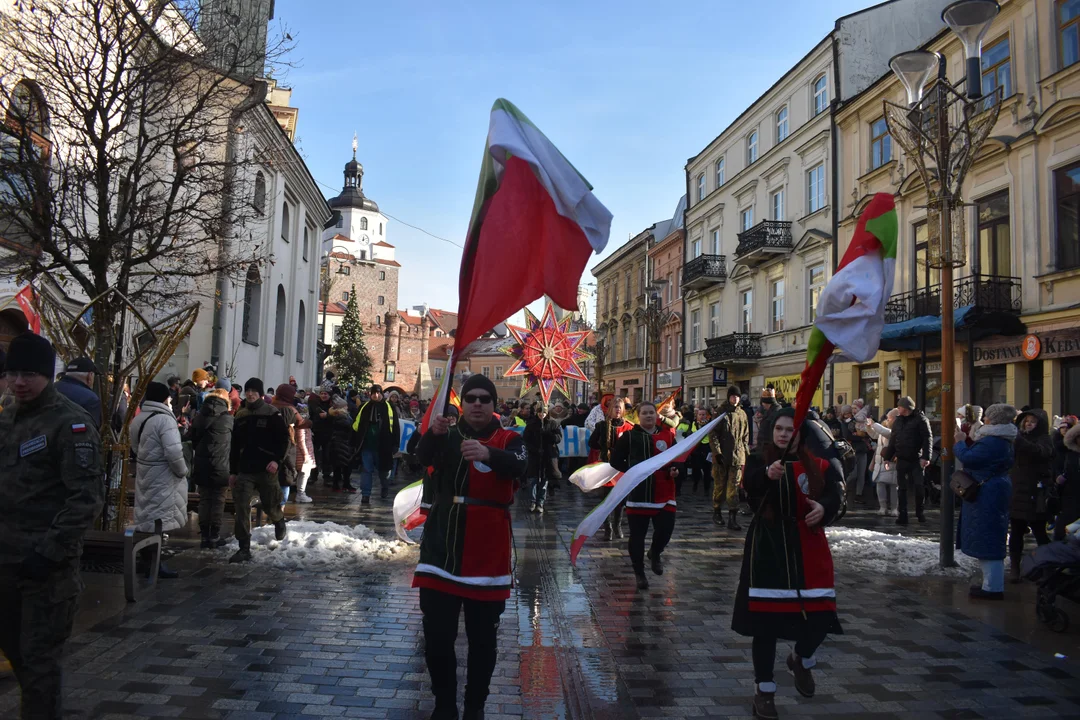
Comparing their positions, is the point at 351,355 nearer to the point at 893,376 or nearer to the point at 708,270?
the point at 708,270

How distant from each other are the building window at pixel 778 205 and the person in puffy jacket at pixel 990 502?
2567 cm

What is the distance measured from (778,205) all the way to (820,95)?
4.51m

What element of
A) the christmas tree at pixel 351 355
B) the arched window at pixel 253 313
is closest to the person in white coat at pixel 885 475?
the arched window at pixel 253 313

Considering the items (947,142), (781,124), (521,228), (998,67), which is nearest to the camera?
(521,228)

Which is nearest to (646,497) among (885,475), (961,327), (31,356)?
(31,356)

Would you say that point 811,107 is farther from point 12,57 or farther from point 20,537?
point 20,537

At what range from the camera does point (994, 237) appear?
20219 millimetres

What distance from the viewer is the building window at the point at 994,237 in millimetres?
19781

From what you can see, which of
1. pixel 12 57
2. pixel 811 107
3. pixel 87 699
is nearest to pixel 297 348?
pixel 811 107

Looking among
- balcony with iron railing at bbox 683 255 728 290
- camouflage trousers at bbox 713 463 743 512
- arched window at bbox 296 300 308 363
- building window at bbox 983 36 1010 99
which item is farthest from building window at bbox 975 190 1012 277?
arched window at bbox 296 300 308 363

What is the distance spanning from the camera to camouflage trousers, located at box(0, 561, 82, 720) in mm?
3689

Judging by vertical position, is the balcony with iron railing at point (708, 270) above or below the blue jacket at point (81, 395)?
above

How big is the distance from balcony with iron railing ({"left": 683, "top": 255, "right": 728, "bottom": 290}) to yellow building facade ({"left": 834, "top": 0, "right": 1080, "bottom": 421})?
571 inches

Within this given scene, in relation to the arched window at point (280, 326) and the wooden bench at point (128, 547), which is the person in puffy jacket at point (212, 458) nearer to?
the wooden bench at point (128, 547)
